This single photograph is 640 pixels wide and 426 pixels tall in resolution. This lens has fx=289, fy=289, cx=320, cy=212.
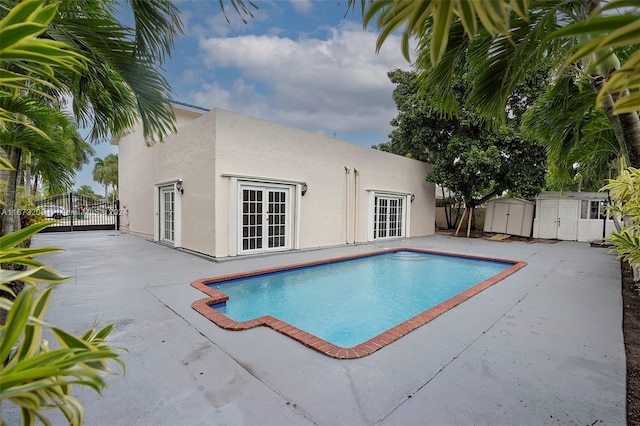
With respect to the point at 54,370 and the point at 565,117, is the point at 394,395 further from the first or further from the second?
the point at 565,117

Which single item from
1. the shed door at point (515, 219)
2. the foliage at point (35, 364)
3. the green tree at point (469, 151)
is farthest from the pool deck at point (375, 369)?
the shed door at point (515, 219)

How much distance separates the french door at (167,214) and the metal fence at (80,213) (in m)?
7.51

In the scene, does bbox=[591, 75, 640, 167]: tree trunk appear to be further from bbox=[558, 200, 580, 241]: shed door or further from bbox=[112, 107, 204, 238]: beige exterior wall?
bbox=[558, 200, 580, 241]: shed door

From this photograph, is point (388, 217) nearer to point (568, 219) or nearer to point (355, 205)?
point (355, 205)

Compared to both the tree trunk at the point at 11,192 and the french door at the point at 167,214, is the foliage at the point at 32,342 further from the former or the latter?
the french door at the point at 167,214

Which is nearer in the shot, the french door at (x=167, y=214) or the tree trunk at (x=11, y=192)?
the tree trunk at (x=11, y=192)

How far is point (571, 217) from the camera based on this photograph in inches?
588

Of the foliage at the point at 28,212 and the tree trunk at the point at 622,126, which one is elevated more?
the tree trunk at the point at 622,126

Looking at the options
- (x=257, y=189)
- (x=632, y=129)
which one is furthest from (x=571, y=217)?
(x=257, y=189)

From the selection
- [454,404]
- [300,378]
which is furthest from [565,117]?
[300,378]

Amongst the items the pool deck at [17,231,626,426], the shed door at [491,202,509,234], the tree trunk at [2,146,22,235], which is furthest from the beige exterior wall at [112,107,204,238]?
the shed door at [491,202,509,234]

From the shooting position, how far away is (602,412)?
227 centimetres

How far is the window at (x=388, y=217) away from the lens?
44.4 feet

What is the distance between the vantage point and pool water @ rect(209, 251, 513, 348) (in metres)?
4.82
